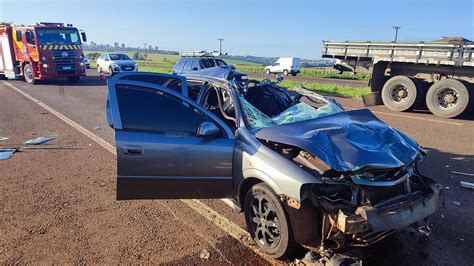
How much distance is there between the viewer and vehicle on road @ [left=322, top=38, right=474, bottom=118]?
1005 centimetres

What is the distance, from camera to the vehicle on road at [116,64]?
1035 inches

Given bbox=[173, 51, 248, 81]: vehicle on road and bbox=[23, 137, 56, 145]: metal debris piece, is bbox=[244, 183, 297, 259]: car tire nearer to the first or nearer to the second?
bbox=[23, 137, 56, 145]: metal debris piece

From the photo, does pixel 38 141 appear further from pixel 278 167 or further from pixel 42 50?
pixel 42 50

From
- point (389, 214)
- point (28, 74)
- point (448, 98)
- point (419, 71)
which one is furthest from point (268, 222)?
point (28, 74)

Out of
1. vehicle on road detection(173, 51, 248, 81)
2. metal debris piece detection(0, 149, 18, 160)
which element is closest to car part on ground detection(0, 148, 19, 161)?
metal debris piece detection(0, 149, 18, 160)

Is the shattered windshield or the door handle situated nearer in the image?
the door handle

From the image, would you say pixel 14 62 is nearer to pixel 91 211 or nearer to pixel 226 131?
pixel 91 211

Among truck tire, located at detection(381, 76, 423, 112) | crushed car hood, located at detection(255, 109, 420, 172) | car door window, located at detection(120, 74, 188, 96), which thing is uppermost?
car door window, located at detection(120, 74, 188, 96)

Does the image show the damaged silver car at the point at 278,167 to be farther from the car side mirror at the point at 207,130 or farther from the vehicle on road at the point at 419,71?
the vehicle on road at the point at 419,71

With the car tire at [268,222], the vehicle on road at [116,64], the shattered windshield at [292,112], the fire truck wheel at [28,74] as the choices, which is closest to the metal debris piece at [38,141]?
the shattered windshield at [292,112]

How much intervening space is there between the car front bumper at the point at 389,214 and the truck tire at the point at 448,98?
820 cm

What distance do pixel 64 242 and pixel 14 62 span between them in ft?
65.1

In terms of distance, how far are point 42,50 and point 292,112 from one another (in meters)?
17.0

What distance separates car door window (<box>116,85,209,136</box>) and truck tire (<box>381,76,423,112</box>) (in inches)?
369
